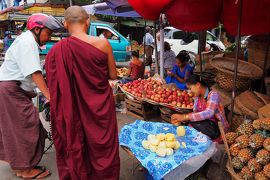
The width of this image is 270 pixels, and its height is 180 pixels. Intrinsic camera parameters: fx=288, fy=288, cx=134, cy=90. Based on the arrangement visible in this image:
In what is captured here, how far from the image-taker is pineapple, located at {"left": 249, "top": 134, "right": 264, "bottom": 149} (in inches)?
98.8

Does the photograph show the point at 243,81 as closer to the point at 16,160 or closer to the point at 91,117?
the point at 91,117

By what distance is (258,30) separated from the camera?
394 centimetres

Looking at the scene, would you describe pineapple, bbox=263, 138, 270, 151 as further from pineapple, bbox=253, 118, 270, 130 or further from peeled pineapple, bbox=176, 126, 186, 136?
peeled pineapple, bbox=176, 126, 186, 136

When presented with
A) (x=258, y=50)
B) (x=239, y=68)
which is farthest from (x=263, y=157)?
(x=258, y=50)

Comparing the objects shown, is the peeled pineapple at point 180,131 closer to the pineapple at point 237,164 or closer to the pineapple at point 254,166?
the pineapple at point 237,164

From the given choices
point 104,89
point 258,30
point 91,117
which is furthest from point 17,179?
point 258,30

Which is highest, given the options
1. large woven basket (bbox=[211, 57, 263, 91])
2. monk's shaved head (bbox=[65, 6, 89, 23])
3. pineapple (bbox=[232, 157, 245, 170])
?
monk's shaved head (bbox=[65, 6, 89, 23])

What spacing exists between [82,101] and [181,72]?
355cm

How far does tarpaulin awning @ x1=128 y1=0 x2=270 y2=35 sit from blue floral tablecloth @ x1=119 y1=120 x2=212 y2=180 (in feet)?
6.17

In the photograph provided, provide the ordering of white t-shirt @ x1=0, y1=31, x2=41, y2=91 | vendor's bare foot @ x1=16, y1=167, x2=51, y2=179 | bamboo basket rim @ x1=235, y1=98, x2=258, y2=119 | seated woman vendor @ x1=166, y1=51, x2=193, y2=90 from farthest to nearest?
seated woman vendor @ x1=166, y1=51, x2=193, y2=90, bamboo basket rim @ x1=235, y1=98, x2=258, y2=119, vendor's bare foot @ x1=16, y1=167, x2=51, y2=179, white t-shirt @ x1=0, y1=31, x2=41, y2=91

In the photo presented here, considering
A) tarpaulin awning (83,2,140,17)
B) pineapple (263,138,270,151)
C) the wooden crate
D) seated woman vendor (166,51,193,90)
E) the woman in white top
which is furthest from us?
tarpaulin awning (83,2,140,17)

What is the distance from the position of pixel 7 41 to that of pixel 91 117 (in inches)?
439

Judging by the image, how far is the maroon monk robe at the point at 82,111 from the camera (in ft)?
7.83

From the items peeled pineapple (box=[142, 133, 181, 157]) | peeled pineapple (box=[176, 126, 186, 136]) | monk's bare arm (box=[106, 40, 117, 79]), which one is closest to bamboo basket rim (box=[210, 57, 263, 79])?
peeled pineapple (box=[176, 126, 186, 136])
